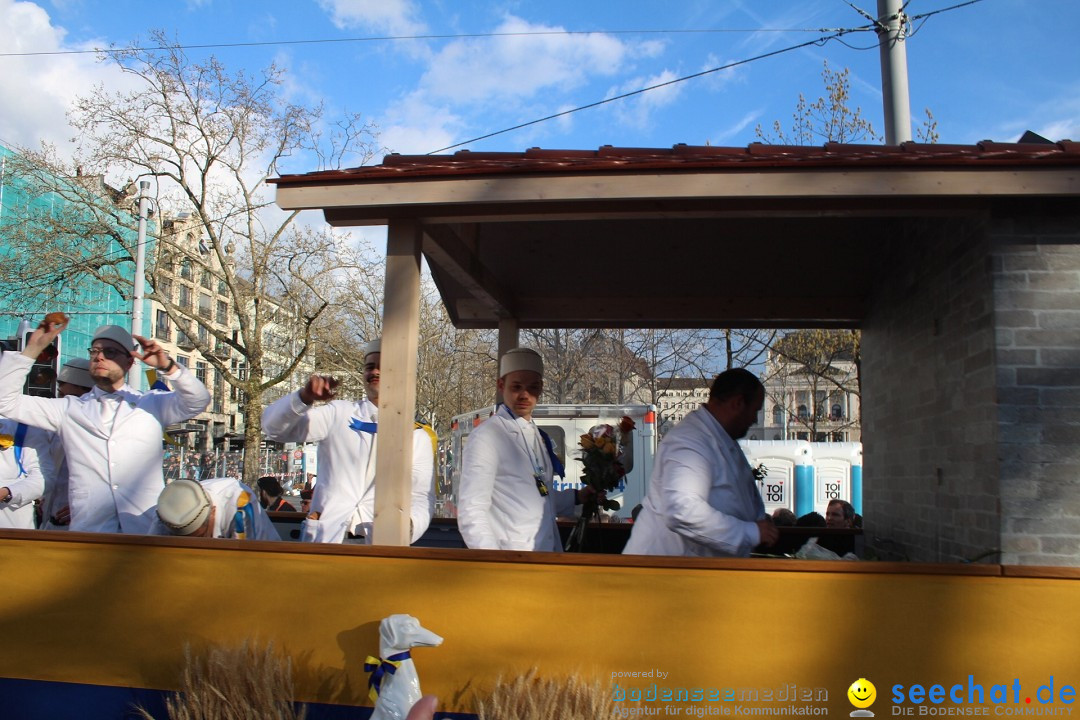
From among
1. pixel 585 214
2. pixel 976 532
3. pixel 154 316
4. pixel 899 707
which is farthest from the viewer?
pixel 154 316

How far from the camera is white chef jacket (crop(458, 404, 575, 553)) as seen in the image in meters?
3.87

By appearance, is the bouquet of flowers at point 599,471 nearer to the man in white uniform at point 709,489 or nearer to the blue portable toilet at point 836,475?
the man in white uniform at point 709,489

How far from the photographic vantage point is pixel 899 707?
10.1ft

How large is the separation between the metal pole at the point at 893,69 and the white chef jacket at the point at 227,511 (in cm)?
764

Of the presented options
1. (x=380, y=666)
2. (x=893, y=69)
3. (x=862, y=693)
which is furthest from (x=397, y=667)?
(x=893, y=69)

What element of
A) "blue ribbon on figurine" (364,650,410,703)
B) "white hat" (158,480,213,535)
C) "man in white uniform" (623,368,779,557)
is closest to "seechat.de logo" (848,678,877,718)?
"man in white uniform" (623,368,779,557)

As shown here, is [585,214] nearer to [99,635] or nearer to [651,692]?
[651,692]

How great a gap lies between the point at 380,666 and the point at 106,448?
84.5 inches

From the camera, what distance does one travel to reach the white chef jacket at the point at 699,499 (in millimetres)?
3355

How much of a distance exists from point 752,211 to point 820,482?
1561 cm

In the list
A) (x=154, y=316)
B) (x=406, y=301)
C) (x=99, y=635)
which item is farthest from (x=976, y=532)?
(x=154, y=316)

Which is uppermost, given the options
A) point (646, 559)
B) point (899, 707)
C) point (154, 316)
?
point (154, 316)

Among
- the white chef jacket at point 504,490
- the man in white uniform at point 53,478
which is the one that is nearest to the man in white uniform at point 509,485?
the white chef jacket at point 504,490

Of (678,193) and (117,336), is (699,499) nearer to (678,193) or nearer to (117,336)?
(678,193)
